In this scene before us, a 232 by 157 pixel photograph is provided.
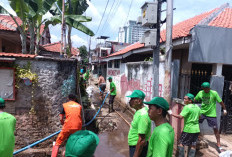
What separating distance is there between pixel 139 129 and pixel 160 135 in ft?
2.41

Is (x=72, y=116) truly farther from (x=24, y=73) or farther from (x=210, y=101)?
(x=210, y=101)

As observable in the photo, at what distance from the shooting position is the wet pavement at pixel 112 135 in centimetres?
504

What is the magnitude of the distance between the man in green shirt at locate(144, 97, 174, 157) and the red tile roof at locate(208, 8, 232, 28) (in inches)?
223

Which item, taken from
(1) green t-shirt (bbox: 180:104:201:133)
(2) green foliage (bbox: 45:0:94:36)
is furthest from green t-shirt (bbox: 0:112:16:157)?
(2) green foliage (bbox: 45:0:94:36)

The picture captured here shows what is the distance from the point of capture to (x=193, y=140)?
4.11 metres

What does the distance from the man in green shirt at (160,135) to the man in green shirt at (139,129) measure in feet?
1.64

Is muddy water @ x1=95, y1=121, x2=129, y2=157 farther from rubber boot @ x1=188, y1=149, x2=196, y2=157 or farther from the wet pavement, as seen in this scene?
rubber boot @ x1=188, y1=149, x2=196, y2=157

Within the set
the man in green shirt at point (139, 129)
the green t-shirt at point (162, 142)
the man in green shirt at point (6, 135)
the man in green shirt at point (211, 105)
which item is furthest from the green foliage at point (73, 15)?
the green t-shirt at point (162, 142)

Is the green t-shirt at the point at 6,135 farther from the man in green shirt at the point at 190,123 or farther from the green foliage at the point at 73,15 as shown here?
the green foliage at the point at 73,15

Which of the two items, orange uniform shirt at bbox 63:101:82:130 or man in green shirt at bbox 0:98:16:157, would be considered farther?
orange uniform shirt at bbox 63:101:82:130

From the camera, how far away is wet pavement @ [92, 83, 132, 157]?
199 inches

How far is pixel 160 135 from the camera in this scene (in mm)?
1838

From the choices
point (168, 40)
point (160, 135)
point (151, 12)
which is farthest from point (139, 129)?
point (151, 12)

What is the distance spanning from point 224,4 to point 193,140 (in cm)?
719
